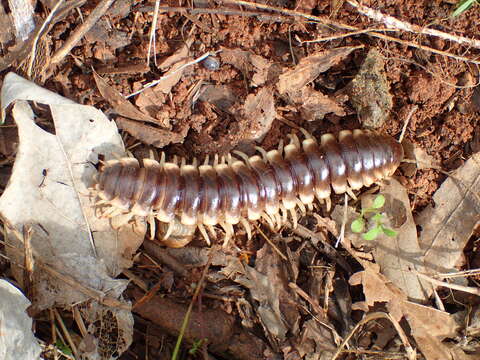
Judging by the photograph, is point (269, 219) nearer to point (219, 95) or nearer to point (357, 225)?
point (357, 225)

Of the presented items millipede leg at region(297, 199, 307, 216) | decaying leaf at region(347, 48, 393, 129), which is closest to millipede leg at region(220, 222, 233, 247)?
millipede leg at region(297, 199, 307, 216)

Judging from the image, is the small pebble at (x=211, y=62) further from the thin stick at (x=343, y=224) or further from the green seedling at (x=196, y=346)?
the green seedling at (x=196, y=346)

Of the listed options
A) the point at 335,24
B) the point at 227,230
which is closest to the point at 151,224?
the point at 227,230

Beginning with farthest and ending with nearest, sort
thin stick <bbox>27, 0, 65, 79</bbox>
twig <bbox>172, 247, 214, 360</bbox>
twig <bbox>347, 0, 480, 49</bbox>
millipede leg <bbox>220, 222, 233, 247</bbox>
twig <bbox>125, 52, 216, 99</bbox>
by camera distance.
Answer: millipede leg <bbox>220, 222, 233, 247</bbox>, twig <bbox>125, 52, 216, 99</bbox>, twig <bbox>347, 0, 480, 49</bbox>, twig <bbox>172, 247, 214, 360</bbox>, thin stick <bbox>27, 0, 65, 79</bbox>

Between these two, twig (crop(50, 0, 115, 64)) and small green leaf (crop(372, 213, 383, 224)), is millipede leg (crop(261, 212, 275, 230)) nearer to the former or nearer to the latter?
small green leaf (crop(372, 213, 383, 224))

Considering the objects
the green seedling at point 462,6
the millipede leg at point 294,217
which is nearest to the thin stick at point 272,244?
the millipede leg at point 294,217

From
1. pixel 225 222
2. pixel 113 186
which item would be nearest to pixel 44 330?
pixel 113 186
